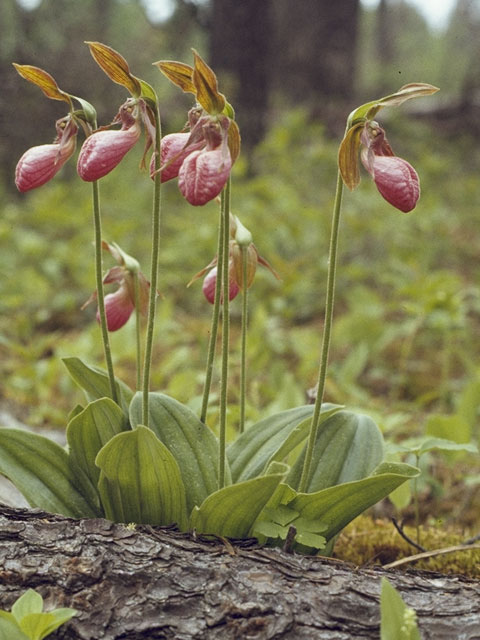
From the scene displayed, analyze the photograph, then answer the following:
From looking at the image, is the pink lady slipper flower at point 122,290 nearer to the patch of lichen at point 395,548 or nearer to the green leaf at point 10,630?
the green leaf at point 10,630

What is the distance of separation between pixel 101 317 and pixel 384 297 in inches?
112

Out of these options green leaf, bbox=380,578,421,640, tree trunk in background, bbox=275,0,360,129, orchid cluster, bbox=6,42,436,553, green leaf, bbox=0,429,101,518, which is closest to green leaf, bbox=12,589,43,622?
orchid cluster, bbox=6,42,436,553

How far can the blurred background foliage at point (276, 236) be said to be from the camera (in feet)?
8.38

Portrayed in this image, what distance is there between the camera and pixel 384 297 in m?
3.84

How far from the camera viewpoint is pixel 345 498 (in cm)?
115

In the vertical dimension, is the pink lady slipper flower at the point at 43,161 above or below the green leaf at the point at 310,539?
above

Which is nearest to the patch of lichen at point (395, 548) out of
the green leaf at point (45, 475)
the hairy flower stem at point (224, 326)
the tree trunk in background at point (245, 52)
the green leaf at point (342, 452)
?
the green leaf at point (342, 452)

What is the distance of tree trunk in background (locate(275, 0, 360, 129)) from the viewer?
665cm


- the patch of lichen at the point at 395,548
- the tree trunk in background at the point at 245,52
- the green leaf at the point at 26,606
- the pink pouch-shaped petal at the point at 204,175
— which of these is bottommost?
the patch of lichen at the point at 395,548

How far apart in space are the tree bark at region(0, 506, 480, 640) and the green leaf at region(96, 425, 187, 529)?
61 millimetres

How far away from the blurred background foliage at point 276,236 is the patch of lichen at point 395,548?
11.7 inches

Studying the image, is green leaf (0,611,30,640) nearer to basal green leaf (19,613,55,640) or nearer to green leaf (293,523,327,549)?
basal green leaf (19,613,55,640)

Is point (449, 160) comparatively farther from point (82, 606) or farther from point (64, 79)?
point (82, 606)

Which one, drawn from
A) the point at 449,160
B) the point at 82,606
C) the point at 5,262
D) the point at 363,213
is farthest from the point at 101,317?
the point at 449,160
